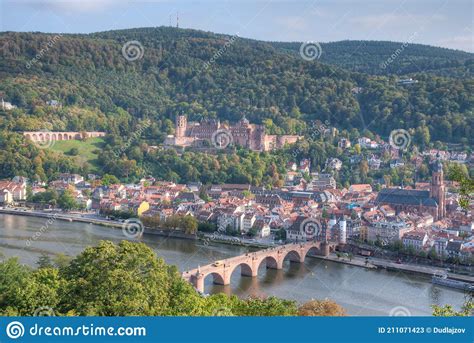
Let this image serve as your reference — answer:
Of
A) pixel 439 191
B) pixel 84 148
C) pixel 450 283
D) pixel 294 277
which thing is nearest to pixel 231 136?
pixel 84 148

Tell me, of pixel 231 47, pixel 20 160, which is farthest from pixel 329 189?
pixel 231 47

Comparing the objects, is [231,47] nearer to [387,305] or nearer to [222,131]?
[222,131]

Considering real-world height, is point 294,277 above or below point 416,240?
below

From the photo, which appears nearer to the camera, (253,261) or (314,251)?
(253,261)

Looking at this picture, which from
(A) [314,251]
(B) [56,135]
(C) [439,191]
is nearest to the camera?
(A) [314,251]

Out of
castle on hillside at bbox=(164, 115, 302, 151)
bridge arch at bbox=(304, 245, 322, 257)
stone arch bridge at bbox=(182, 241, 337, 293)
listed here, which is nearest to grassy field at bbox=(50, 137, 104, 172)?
castle on hillside at bbox=(164, 115, 302, 151)

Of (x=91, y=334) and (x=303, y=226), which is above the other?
(x=91, y=334)

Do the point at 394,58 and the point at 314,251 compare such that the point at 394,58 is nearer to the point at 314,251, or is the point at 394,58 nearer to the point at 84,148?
the point at 84,148

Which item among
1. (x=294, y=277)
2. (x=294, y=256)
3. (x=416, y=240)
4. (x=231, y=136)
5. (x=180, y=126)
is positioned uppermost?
(x=180, y=126)
